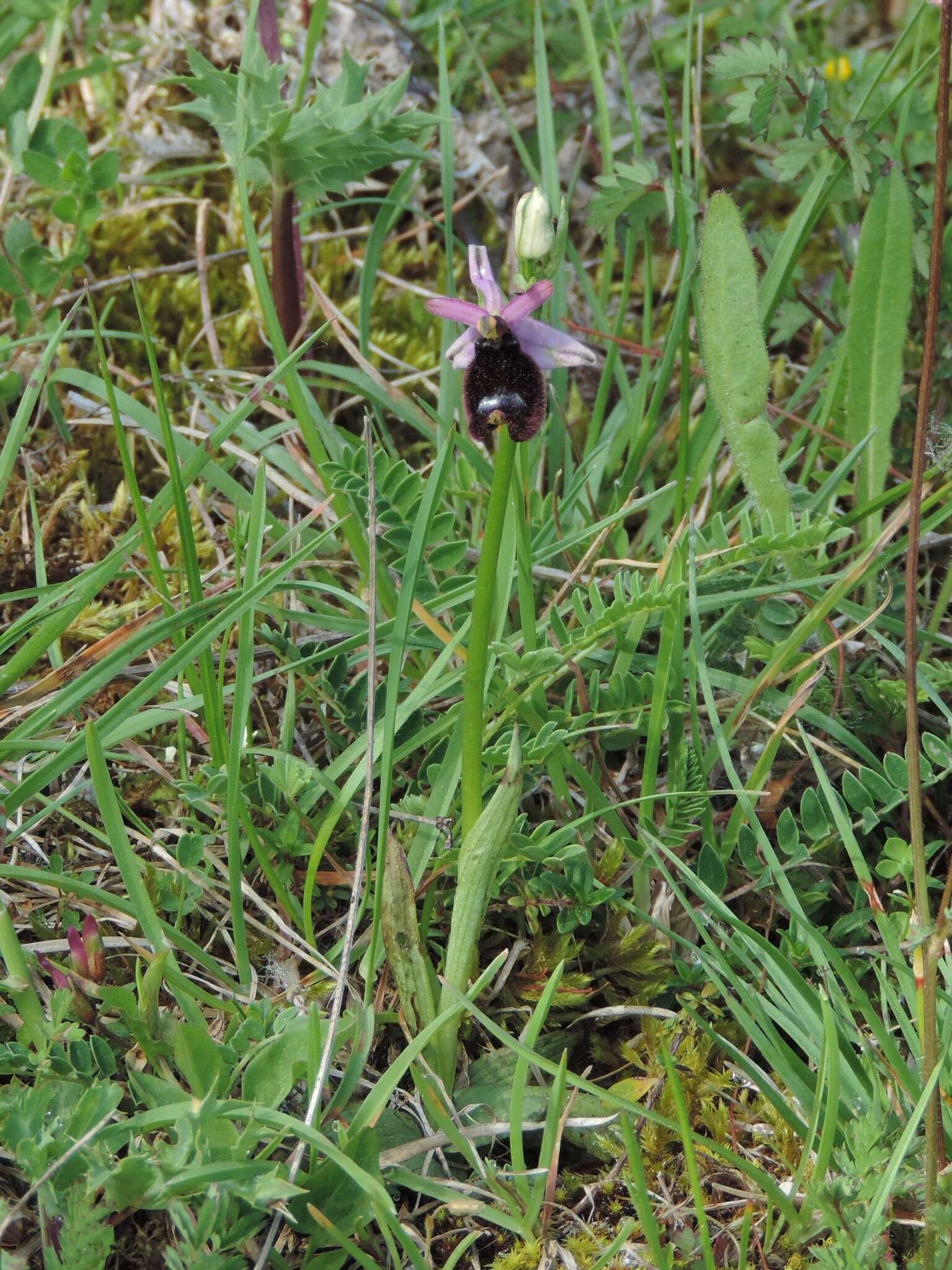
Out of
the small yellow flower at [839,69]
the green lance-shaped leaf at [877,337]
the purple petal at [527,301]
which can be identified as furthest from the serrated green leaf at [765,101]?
the purple petal at [527,301]

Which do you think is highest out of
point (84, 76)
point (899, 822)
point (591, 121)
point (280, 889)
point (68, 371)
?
point (84, 76)

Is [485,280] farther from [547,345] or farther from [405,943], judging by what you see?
[405,943]

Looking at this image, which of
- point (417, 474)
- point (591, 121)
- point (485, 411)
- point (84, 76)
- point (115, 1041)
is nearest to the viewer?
point (485, 411)

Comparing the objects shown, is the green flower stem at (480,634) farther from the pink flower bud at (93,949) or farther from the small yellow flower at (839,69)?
the small yellow flower at (839,69)

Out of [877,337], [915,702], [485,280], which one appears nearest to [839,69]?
[877,337]

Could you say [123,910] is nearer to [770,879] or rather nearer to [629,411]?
[770,879]

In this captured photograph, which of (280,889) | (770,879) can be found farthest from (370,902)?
(770,879)
